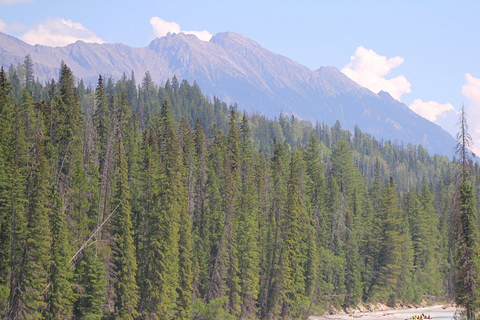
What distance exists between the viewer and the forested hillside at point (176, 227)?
3975cm

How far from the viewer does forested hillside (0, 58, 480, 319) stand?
1565 inches

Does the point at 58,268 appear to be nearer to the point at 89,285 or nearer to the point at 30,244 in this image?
the point at 30,244

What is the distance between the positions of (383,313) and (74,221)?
5525cm

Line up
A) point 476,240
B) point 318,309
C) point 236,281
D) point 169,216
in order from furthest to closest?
point 318,309 < point 236,281 < point 169,216 < point 476,240

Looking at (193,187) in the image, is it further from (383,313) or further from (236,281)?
(383,313)

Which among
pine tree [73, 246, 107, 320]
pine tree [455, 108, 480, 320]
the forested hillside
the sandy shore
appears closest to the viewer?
pine tree [455, 108, 480, 320]

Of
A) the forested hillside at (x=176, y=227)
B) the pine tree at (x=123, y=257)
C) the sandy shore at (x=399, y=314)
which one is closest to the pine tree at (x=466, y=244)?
the forested hillside at (x=176, y=227)

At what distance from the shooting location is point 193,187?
62.6 m

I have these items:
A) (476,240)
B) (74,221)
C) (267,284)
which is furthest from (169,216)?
(476,240)

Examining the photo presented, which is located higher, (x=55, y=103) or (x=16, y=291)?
(x=55, y=103)

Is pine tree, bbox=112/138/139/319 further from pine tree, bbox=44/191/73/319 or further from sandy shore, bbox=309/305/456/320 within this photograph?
sandy shore, bbox=309/305/456/320

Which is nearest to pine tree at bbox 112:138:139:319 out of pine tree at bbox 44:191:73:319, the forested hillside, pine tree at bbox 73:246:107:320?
the forested hillside

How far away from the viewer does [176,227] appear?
50094 millimetres

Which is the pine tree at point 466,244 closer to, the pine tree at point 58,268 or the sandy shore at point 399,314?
the pine tree at point 58,268
